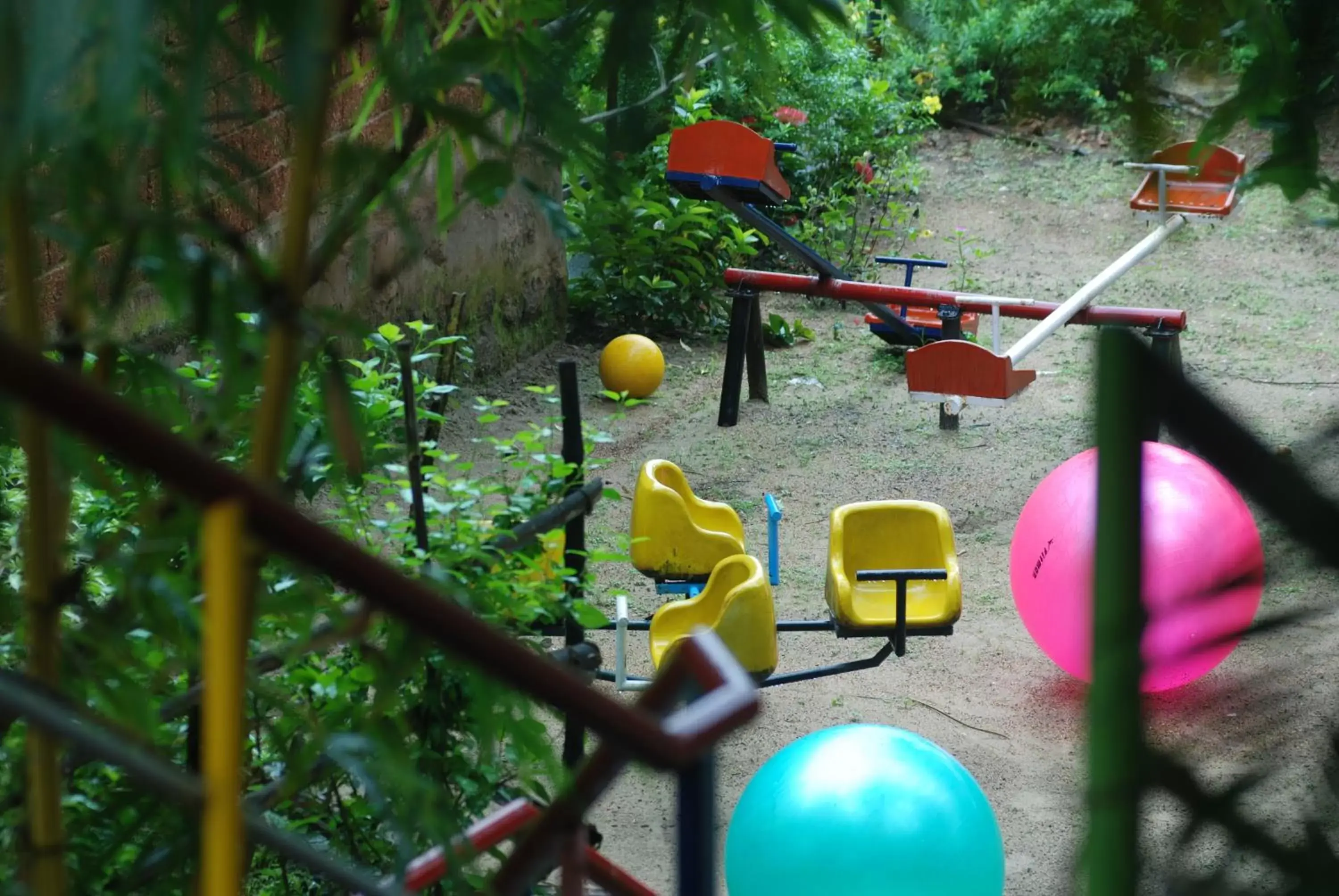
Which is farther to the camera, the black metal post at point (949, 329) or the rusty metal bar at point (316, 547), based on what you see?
the black metal post at point (949, 329)

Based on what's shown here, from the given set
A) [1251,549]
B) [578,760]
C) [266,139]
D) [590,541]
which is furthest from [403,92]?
[590,541]

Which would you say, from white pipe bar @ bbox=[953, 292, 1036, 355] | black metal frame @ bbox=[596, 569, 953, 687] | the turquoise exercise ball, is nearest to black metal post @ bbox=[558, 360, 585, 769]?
the turquoise exercise ball

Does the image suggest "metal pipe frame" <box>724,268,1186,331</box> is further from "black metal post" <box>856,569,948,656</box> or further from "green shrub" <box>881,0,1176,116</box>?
"green shrub" <box>881,0,1176,116</box>

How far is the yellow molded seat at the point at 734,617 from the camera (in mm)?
3631

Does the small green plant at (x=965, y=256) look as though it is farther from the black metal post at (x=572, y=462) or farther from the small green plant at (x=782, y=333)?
the black metal post at (x=572, y=462)

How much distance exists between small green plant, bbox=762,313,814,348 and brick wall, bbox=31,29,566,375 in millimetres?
1048

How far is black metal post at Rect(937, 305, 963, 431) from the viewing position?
6098mm

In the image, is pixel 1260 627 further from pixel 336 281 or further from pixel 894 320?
pixel 894 320

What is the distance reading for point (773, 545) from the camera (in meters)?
4.45

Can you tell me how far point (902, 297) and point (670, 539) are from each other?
95.1 inches

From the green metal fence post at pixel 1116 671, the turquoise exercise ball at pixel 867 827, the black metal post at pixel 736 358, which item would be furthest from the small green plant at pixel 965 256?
the green metal fence post at pixel 1116 671

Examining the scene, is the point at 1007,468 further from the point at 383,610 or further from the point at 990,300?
the point at 383,610

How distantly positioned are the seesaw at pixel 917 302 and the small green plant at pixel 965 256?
5.04 feet

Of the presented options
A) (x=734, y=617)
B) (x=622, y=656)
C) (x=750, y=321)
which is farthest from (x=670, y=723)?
(x=750, y=321)
